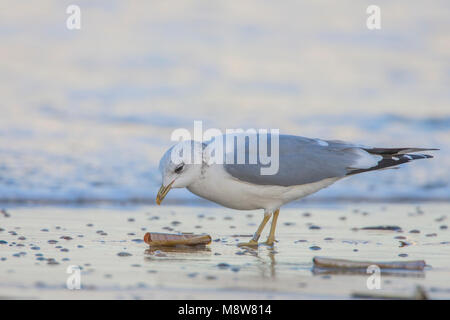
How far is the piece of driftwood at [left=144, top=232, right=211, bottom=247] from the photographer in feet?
18.7

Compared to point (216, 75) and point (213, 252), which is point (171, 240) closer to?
point (213, 252)

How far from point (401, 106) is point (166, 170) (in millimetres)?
10998

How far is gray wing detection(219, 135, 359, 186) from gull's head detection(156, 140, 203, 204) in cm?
25

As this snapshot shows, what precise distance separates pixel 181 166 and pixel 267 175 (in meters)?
0.71

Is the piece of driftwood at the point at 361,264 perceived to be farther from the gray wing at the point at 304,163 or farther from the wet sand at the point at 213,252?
the gray wing at the point at 304,163

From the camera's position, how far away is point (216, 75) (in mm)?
16172

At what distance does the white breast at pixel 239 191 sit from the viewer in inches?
233
